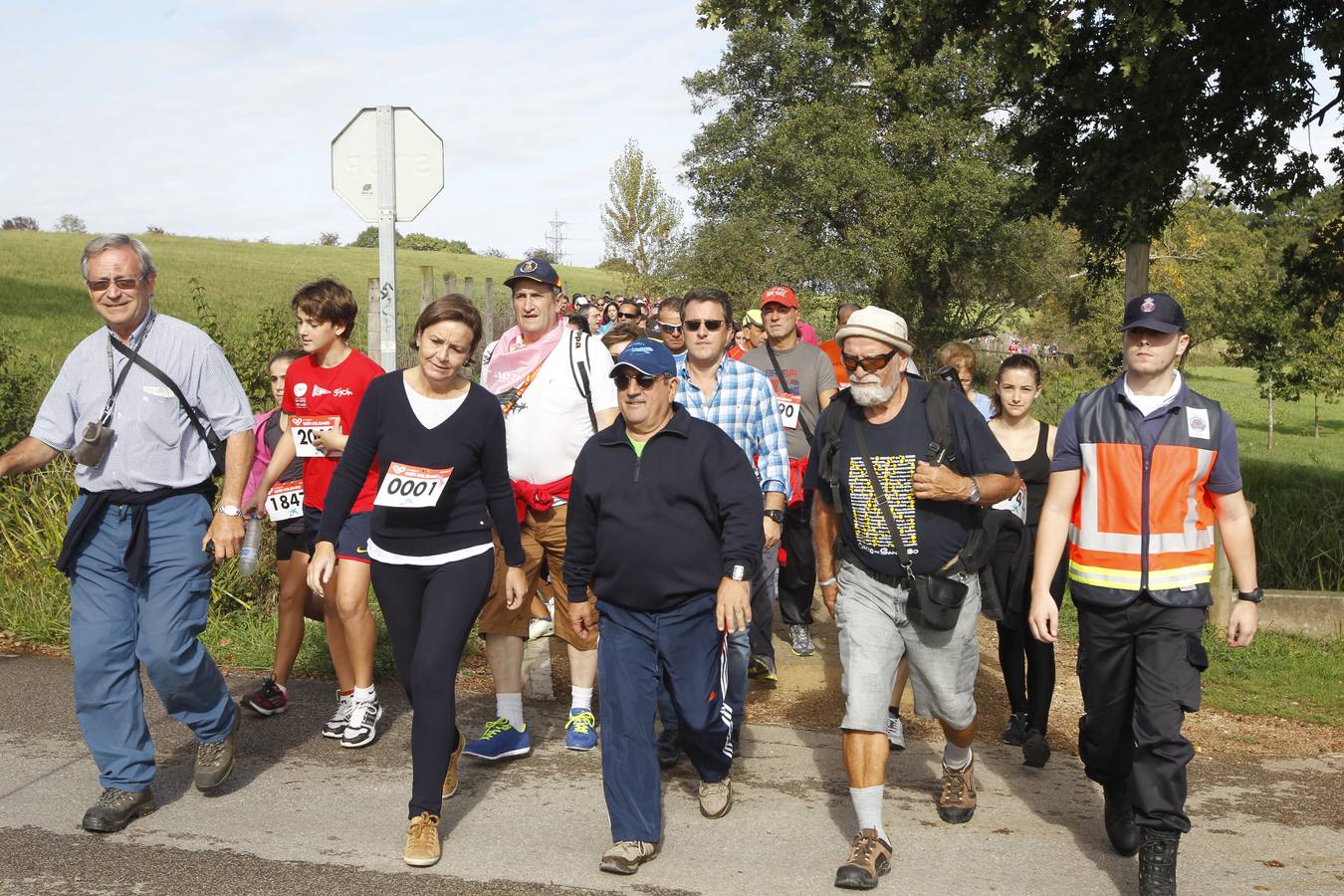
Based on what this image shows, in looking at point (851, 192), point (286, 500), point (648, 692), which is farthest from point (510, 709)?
point (851, 192)

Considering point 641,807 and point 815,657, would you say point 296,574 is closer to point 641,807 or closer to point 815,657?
point 641,807

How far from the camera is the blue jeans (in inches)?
193

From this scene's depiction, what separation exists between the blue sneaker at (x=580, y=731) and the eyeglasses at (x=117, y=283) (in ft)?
8.74

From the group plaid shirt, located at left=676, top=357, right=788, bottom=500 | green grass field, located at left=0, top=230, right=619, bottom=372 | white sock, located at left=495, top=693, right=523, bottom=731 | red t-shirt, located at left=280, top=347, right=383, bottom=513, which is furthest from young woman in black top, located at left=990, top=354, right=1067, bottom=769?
green grass field, located at left=0, top=230, right=619, bottom=372

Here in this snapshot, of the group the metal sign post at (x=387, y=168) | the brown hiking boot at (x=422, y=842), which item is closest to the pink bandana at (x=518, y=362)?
the metal sign post at (x=387, y=168)

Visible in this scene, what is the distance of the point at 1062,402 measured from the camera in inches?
980

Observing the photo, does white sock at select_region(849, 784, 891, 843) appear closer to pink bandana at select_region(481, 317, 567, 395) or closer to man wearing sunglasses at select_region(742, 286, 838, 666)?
pink bandana at select_region(481, 317, 567, 395)

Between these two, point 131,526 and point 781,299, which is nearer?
point 131,526

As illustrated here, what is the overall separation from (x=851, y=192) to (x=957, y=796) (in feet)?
97.0

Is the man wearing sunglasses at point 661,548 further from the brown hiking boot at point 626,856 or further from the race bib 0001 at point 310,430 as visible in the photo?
the race bib 0001 at point 310,430

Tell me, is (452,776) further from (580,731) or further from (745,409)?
(745,409)

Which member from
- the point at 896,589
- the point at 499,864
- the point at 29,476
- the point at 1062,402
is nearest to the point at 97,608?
the point at 499,864

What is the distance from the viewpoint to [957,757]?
505 centimetres

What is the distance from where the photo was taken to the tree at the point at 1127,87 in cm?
1053
